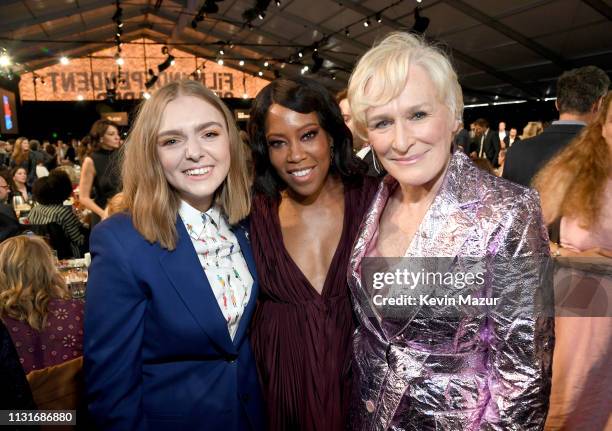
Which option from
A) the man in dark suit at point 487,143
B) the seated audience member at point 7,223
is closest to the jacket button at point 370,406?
the seated audience member at point 7,223

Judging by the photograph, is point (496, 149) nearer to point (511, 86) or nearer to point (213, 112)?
point (511, 86)

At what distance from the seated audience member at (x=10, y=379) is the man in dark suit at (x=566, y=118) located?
310cm

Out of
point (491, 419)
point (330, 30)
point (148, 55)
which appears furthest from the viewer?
point (148, 55)

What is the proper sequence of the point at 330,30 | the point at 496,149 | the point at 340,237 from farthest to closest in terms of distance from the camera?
the point at 330,30
the point at 496,149
the point at 340,237

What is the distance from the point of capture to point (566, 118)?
10.6ft

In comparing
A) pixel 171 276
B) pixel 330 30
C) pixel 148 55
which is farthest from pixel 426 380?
pixel 148 55

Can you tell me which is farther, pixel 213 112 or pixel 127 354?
pixel 213 112

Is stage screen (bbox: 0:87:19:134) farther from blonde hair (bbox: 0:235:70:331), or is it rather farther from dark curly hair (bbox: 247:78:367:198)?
dark curly hair (bbox: 247:78:367:198)

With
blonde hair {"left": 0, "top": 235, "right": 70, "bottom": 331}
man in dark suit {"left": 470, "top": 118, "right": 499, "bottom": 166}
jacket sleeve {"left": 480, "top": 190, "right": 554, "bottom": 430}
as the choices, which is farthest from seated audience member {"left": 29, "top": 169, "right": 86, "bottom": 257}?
man in dark suit {"left": 470, "top": 118, "right": 499, "bottom": 166}

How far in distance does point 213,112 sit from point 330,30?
1278 centimetres

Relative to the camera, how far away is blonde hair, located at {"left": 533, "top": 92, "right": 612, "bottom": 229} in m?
1.71

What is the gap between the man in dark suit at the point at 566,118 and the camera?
310 cm

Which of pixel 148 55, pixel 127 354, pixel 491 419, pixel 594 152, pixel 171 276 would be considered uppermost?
pixel 148 55

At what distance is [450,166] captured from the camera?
1279 millimetres
